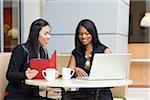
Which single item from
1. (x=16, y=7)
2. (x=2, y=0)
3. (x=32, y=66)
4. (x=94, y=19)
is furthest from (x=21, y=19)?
(x=32, y=66)

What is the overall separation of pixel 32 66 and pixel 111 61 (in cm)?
64

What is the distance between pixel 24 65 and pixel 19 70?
61 mm

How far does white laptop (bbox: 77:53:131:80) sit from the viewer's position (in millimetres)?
2473

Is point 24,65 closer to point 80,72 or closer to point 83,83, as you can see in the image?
point 80,72

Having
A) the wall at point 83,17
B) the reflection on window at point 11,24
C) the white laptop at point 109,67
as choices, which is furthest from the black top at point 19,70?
the wall at point 83,17

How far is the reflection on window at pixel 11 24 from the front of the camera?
4676 millimetres

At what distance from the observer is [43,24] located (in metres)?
2.90

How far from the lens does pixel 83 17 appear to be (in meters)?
4.88

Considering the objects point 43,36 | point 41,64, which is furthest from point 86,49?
point 41,64

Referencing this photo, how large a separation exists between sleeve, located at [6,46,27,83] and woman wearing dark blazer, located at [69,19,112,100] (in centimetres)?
50

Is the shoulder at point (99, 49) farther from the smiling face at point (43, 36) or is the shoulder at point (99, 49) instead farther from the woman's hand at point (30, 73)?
the woman's hand at point (30, 73)

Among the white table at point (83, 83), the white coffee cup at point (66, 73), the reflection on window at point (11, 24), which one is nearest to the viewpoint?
the white table at point (83, 83)

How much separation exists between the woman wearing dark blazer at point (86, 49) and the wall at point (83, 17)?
1712 mm

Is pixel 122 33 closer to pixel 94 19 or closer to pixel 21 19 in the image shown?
pixel 94 19
